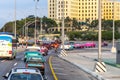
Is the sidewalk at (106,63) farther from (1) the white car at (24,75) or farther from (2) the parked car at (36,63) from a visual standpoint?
(1) the white car at (24,75)

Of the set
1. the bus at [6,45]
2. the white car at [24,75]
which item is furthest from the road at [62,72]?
the white car at [24,75]

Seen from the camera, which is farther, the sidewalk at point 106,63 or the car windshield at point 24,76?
the sidewalk at point 106,63

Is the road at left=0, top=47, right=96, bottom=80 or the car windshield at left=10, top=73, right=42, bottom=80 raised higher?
the car windshield at left=10, top=73, right=42, bottom=80

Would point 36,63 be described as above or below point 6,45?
below

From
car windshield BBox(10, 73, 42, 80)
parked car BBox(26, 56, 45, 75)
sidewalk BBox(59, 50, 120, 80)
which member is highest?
car windshield BBox(10, 73, 42, 80)

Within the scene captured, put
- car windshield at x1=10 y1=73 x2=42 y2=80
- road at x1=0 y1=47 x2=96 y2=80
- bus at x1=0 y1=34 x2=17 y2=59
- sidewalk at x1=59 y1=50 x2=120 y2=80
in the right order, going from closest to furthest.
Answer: car windshield at x1=10 y1=73 x2=42 y2=80
road at x1=0 y1=47 x2=96 y2=80
sidewalk at x1=59 y1=50 x2=120 y2=80
bus at x1=0 y1=34 x2=17 y2=59

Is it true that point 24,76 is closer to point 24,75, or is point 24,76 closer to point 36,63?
point 24,75

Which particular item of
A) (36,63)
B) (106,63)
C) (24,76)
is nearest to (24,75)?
(24,76)

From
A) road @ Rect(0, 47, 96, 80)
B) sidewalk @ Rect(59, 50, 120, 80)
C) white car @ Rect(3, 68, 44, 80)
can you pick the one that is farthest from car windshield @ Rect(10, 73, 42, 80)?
sidewalk @ Rect(59, 50, 120, 80)

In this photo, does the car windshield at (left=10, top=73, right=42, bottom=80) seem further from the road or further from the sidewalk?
the sidewalk

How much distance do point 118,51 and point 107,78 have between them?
1406cm

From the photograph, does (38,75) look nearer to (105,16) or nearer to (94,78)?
(94,78)

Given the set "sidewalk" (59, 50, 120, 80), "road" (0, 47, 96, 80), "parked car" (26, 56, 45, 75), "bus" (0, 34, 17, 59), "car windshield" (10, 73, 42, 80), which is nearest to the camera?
"car windshield" (10, 73, 42, 80)

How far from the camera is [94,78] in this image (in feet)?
101
